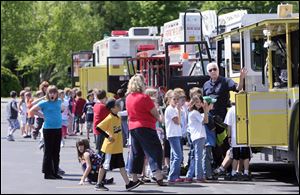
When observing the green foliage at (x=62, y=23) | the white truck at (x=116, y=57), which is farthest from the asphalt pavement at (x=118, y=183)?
the green foliage at (x=62, y=23)

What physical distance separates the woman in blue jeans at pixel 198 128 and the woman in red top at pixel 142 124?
102 centimetres

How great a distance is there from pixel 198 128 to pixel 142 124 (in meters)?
1.32

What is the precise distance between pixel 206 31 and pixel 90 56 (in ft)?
51.4

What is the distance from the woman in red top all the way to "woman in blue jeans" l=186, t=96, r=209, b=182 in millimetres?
1018

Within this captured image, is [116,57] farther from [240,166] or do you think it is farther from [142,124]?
[142,124]

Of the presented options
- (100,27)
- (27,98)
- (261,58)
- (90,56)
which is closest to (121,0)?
(100,27)

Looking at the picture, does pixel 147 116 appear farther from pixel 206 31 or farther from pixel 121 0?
pixel 121 0

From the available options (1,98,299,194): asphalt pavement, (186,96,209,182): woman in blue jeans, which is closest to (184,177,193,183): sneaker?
(186,96,209,182): woman in blue jeans

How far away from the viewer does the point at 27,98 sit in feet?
91.8

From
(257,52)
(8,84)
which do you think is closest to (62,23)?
(8,84)

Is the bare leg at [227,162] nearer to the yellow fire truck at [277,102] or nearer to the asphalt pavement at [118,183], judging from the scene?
the asphalt pavement at [118,183]

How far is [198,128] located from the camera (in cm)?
1378

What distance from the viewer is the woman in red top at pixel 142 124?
12.9 meters

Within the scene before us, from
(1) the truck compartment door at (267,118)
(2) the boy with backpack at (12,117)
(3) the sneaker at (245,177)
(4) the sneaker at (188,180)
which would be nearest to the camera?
(1) the truck compartment door at (267,118)
